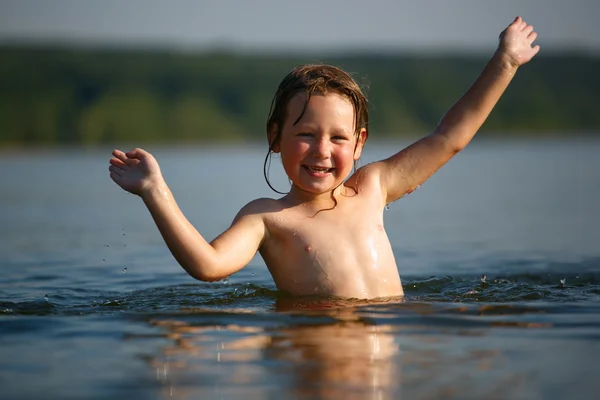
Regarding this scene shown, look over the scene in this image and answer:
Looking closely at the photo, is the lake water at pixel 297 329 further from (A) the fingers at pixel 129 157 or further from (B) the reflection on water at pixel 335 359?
(A) the fingers at pixel 129 157

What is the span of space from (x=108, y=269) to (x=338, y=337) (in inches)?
179

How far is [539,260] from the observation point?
873 cm

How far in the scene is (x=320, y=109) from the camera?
523cm

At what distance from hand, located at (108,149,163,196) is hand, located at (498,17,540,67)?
7.49ft

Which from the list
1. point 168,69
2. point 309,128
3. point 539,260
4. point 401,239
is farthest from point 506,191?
point 168,69

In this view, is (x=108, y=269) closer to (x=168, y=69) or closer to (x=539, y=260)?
(x=539, y=260)

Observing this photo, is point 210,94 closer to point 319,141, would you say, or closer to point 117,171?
point 319,141

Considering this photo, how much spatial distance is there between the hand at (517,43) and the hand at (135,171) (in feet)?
7.49

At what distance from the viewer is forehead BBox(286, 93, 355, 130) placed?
5.22m

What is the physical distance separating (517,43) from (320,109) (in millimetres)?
1332

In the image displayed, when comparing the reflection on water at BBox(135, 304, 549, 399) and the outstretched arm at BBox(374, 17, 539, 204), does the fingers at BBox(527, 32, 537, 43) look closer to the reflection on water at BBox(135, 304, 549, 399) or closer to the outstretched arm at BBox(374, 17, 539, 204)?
the outstretched arm at BBox(374, 17, 539, 204)

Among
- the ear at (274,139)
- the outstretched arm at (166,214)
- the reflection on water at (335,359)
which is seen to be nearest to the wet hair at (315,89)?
the ear at (274,139)

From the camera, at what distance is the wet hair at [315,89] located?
5273 millimetres

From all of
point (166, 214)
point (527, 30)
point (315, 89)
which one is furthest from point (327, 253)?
point (527, 30)
